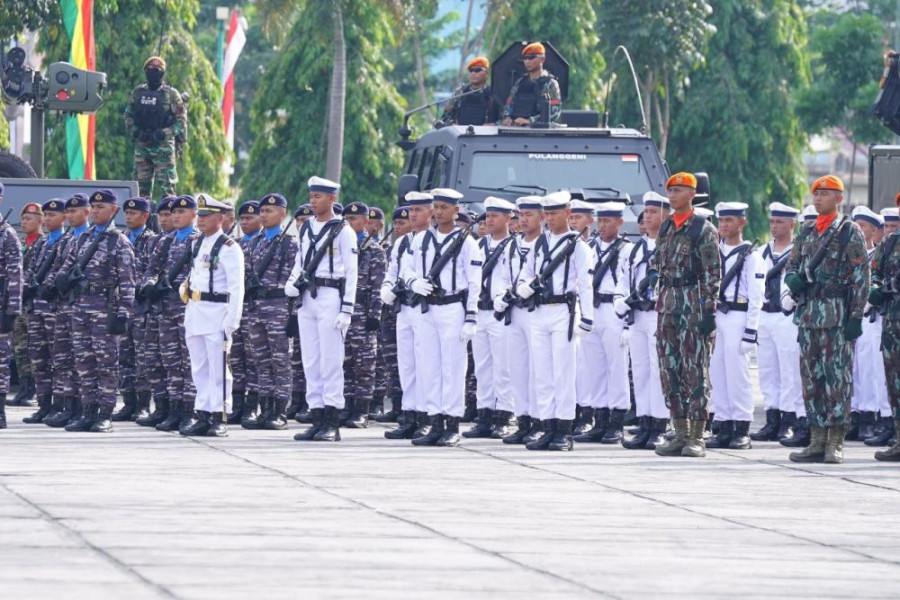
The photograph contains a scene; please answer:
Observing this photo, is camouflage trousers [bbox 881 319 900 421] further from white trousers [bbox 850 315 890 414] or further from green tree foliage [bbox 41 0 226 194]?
green tree foliage [bbox 41 0 226 194]

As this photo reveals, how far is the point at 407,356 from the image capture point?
605 inches

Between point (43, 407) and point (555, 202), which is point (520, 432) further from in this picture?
point (43, 407)

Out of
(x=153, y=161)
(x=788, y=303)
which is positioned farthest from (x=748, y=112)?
(x=788, y=303)

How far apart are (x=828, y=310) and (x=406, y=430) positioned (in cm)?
333

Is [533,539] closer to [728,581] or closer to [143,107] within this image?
[728,581]

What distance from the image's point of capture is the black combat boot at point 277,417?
52.4ft

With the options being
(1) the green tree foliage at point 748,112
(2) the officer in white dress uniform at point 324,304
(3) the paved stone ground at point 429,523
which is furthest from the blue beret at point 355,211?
(1) the green tree foliage at point 748,112

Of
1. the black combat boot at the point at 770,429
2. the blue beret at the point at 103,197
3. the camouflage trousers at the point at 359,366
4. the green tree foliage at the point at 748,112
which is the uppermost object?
the green tree foliage at the point at 748,112

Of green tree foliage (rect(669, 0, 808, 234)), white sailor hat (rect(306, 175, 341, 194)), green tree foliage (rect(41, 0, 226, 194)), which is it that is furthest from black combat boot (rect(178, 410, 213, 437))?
green tree foliage (rect(669, 0, 808, 234))

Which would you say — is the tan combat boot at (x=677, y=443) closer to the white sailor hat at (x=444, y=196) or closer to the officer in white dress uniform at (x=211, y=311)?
the white sailor hat at (x=444, y=196)

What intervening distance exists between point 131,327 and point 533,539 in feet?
25.9

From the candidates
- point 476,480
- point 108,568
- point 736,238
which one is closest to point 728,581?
point 108,568

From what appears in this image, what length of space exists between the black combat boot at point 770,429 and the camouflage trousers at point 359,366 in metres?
3.17

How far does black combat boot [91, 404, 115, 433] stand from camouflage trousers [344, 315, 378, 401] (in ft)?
7.41
